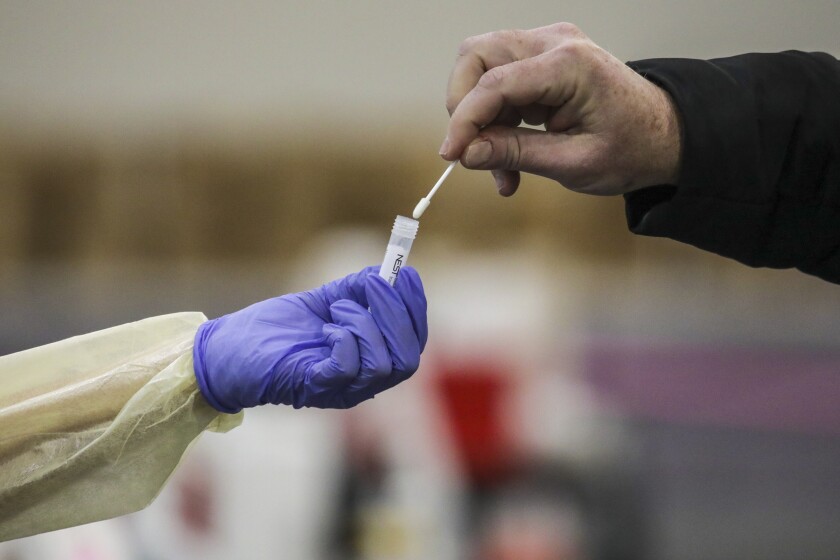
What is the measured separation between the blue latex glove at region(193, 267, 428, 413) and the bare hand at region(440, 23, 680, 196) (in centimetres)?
18

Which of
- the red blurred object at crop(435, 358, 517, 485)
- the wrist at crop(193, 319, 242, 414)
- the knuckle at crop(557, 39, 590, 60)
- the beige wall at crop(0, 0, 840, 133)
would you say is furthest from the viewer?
the beige wall at crop(0, 0, 840, 133)

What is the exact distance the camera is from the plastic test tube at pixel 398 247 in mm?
753

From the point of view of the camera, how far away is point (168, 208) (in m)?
1.97

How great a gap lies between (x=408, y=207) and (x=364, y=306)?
104 centimetres

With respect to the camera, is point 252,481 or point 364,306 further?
point 252,481

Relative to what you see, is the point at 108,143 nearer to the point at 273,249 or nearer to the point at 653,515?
the point at 273,249

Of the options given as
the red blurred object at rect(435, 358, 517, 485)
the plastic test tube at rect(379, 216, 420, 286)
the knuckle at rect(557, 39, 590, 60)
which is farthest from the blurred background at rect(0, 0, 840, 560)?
the knuckle at rect(557, 39, 590, 60)

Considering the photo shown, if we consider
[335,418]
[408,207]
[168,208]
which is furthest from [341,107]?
[335,418]

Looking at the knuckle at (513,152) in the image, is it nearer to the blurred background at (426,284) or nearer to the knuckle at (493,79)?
the knuckle at (493,79)

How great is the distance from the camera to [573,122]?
749 millimetres

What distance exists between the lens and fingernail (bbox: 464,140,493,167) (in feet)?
2.43

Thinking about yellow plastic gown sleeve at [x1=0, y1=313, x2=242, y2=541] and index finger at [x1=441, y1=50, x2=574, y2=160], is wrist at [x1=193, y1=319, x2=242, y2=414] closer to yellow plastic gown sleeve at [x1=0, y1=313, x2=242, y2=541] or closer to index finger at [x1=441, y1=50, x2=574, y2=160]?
yellow plastic gown sleeve at [x1=0, y1=313, x2=242, y2=541]

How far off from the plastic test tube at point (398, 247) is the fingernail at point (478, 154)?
84 millimetres

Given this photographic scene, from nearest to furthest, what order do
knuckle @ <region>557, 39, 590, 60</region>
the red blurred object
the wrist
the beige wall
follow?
knuckle @ <region>557, 39, 590, 60</region> < the wrist < the red blurred object < the beige wall
